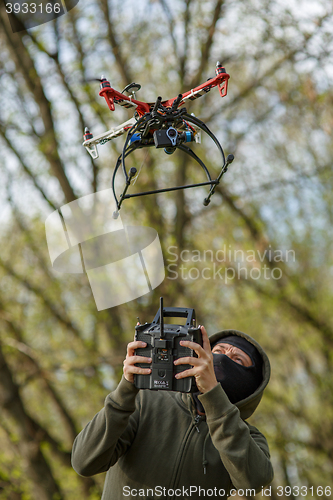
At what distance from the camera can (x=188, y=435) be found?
206 centimetres

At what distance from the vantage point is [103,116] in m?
5.45

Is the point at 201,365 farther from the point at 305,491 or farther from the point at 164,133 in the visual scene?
the point at 305,491

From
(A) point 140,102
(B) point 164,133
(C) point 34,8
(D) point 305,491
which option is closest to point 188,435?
(B) point 164,133

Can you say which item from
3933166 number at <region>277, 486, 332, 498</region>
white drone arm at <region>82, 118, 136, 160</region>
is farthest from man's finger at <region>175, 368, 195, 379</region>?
3933166 number at <region>277, 486, 332, 498</region>

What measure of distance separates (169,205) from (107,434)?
462 cm

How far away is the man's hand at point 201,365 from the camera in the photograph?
5.08 ft

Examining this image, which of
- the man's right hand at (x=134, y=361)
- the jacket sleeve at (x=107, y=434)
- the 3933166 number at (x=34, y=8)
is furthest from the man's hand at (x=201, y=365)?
the 3933166 number at (x=34, y=8)

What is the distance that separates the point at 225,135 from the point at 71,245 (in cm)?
485

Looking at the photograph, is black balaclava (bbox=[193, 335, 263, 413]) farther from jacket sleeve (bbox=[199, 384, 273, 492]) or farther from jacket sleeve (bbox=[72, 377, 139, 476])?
jacket sleeve (bbox=[72, 377, 139, 476])

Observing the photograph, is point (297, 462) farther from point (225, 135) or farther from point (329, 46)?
point (329, 46)

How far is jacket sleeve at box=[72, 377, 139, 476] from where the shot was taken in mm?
1786

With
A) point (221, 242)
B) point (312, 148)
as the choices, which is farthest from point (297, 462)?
point (312, 148)

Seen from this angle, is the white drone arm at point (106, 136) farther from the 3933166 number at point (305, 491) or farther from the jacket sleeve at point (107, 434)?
the 3933166 number at point (305, 491)

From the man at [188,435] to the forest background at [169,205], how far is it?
9.22 feet
